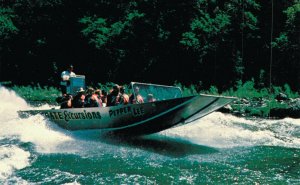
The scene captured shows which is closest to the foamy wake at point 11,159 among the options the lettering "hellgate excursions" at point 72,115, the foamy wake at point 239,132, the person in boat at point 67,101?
the lettering "hellgate excursions" at point 72,115

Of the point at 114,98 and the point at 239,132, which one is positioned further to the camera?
the point at 239,132

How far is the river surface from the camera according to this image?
11086mm

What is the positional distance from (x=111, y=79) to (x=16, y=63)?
391 inches

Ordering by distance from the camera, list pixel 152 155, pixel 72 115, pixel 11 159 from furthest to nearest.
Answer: pixel 72 115 < pixel 152 155 < pixel 11 159

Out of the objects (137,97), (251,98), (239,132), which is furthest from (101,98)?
(251,98)

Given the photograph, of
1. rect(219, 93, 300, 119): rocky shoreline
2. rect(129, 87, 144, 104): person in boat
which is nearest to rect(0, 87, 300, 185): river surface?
rect(129, 87, 144, 104): person in boat

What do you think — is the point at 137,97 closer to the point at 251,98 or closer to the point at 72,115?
the point at 72,115

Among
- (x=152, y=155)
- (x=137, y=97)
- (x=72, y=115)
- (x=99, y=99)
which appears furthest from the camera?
(x=99, y=99)

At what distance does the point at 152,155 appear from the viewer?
524 inches

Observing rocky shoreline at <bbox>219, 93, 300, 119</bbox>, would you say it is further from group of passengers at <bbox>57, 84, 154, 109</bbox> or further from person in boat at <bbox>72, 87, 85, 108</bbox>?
person in boat at <bbox>72, 87, 85, 108</bbox>

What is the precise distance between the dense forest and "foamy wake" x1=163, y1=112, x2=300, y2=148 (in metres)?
13.4

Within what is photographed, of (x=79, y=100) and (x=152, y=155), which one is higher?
(x=79, y=100)

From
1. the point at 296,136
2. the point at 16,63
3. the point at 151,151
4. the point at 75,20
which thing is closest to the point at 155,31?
the point at 75,20

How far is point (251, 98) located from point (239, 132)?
37.1 ft
